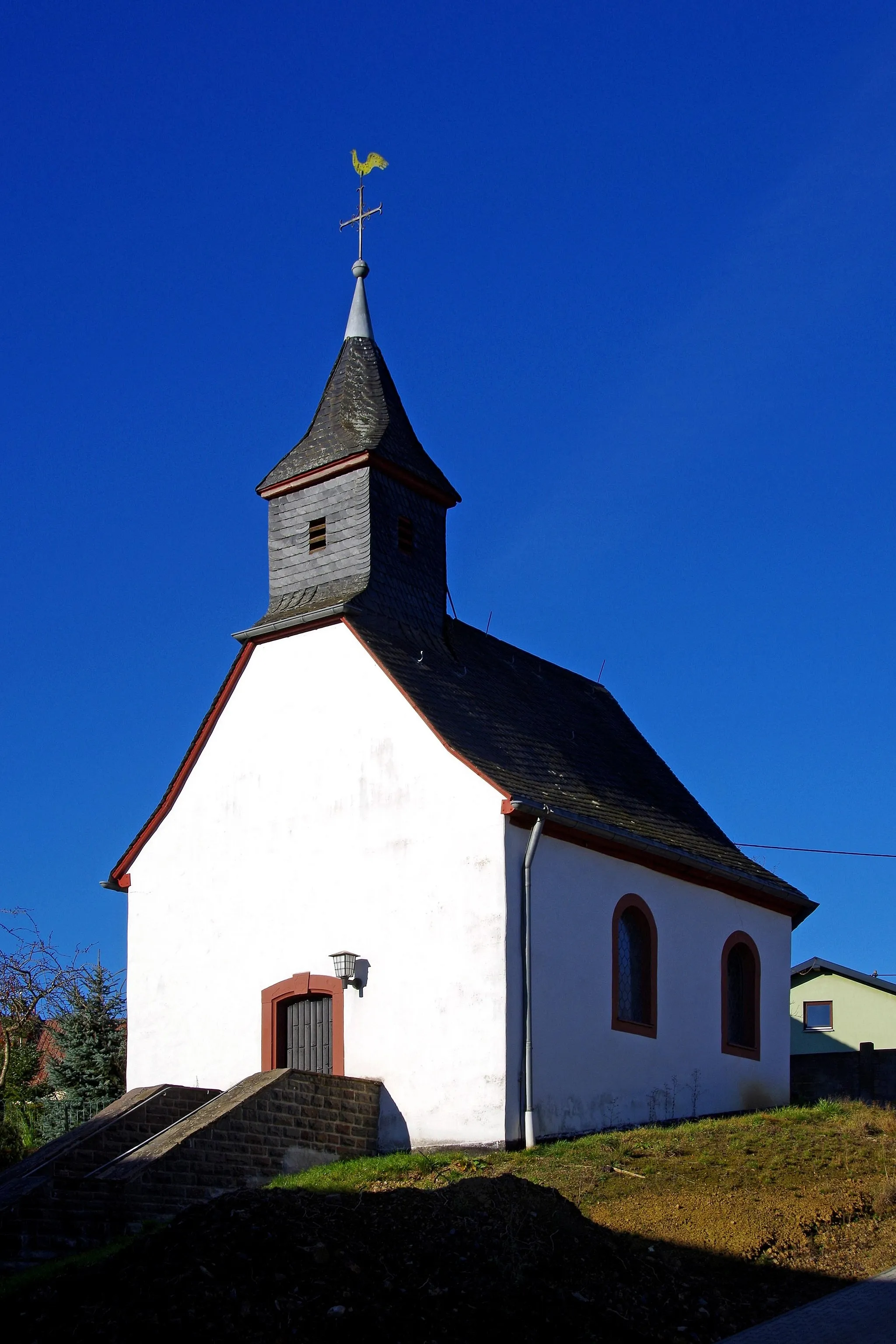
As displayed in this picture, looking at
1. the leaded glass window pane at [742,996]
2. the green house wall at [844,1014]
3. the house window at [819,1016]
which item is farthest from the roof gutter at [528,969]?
the house window at [819,1016]

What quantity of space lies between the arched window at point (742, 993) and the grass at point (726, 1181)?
419 cm

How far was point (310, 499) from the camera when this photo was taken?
22.0 m

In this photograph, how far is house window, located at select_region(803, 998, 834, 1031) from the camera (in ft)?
116

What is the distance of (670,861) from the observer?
823 inches

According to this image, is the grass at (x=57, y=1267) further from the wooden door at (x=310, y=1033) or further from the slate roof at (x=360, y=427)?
the slate roof at (x=360, y=427)

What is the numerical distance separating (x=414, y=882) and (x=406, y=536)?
594cm

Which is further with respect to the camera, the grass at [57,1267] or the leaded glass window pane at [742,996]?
the leaded glass window pane at [742,996]

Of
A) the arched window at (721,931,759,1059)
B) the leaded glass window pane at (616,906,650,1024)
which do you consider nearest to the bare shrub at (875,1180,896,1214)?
the leaded glass window pane at (616,906,650,1024)

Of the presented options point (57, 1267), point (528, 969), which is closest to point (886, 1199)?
point (528, 969)

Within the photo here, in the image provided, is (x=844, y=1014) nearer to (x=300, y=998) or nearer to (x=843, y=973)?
(x=843, y=973)

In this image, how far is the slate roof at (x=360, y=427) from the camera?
21.9m

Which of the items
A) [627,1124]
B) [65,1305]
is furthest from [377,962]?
[65,1305]

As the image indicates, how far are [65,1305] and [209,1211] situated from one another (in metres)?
1.21

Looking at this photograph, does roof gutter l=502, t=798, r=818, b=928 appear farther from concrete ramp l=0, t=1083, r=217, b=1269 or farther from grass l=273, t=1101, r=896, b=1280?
concrete ramp l=0, t=1083, r=217, b=1269
